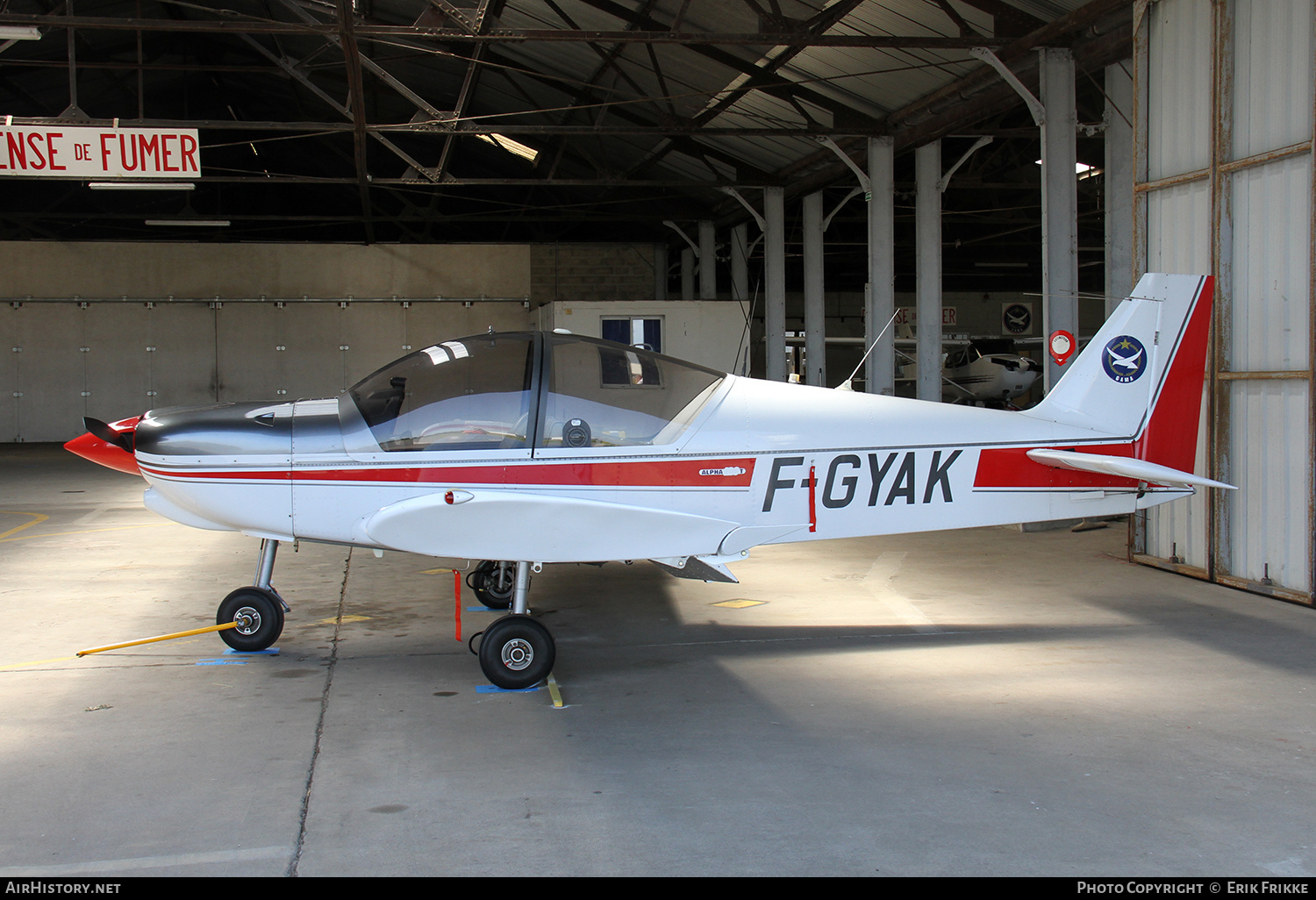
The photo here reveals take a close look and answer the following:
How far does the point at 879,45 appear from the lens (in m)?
10.7

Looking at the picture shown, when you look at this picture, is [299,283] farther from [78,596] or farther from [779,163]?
[78,596]

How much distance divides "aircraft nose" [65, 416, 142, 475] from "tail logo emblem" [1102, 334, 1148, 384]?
5813 millimetres

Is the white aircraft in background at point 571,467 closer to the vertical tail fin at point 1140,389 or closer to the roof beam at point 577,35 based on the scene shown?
the vertical tail fin at point 1140,389

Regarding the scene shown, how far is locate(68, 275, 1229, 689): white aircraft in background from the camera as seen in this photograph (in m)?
5.16

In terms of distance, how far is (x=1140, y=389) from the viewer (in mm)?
6156

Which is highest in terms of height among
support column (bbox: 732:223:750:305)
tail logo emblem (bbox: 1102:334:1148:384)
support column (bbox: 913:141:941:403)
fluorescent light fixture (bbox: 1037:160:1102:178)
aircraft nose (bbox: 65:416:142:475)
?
fluorescent light fixture (bbox: 1037:160:1102:178)

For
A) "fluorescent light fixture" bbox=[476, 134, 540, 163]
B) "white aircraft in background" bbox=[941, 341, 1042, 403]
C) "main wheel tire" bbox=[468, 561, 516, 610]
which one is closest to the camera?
"main wheel tire" bbox=[468, 561, 516, 610]

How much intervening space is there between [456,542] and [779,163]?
1463cm

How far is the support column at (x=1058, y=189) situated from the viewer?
Result: 10.5 meters

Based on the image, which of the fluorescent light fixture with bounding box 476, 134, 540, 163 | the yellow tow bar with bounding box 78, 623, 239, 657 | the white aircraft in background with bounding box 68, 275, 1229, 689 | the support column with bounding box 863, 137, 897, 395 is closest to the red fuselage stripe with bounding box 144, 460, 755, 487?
the white aircraft in background with bounding box 68, 275, 1229, 689

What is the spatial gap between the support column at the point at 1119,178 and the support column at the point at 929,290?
8.63ft

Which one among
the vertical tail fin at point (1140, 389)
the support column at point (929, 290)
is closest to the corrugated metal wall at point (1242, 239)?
the vertical tail fin at point (1140, 389)

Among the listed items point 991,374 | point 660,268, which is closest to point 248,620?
point 991,374

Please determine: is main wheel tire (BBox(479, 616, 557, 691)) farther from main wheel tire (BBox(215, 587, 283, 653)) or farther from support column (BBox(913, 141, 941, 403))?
support column (BBox(913, 141, 941, 403))
